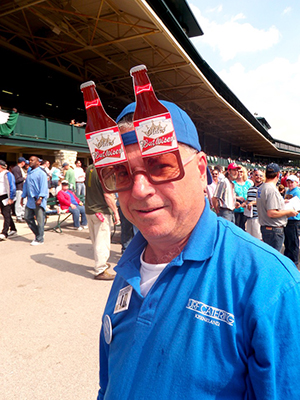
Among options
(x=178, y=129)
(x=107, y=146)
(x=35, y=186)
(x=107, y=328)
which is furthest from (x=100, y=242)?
(x=178, y=129)

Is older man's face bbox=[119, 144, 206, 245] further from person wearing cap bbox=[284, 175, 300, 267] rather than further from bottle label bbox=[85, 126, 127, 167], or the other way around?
person wearing cap bbox=[284, 175, 300, 267]

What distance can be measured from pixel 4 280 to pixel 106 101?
66.7ft

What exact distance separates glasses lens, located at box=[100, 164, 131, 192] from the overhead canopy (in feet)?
33.2

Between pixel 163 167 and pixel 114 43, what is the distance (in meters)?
14.7

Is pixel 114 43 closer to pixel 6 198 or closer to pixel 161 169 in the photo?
pixel 6 198

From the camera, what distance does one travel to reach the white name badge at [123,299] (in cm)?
110

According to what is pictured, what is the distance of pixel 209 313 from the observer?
840mm

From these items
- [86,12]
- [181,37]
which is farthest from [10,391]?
[181,37]

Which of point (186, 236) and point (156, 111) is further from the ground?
point (156, 111)

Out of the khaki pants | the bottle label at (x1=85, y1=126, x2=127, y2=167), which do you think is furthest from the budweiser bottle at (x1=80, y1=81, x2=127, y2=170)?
the khaki pants

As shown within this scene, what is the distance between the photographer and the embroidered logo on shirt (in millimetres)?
810

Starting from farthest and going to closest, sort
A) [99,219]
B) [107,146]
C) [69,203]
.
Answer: [69,203]
[99,219]
[107,146]

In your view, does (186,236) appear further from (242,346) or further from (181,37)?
(181,37)

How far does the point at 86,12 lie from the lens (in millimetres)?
11445
